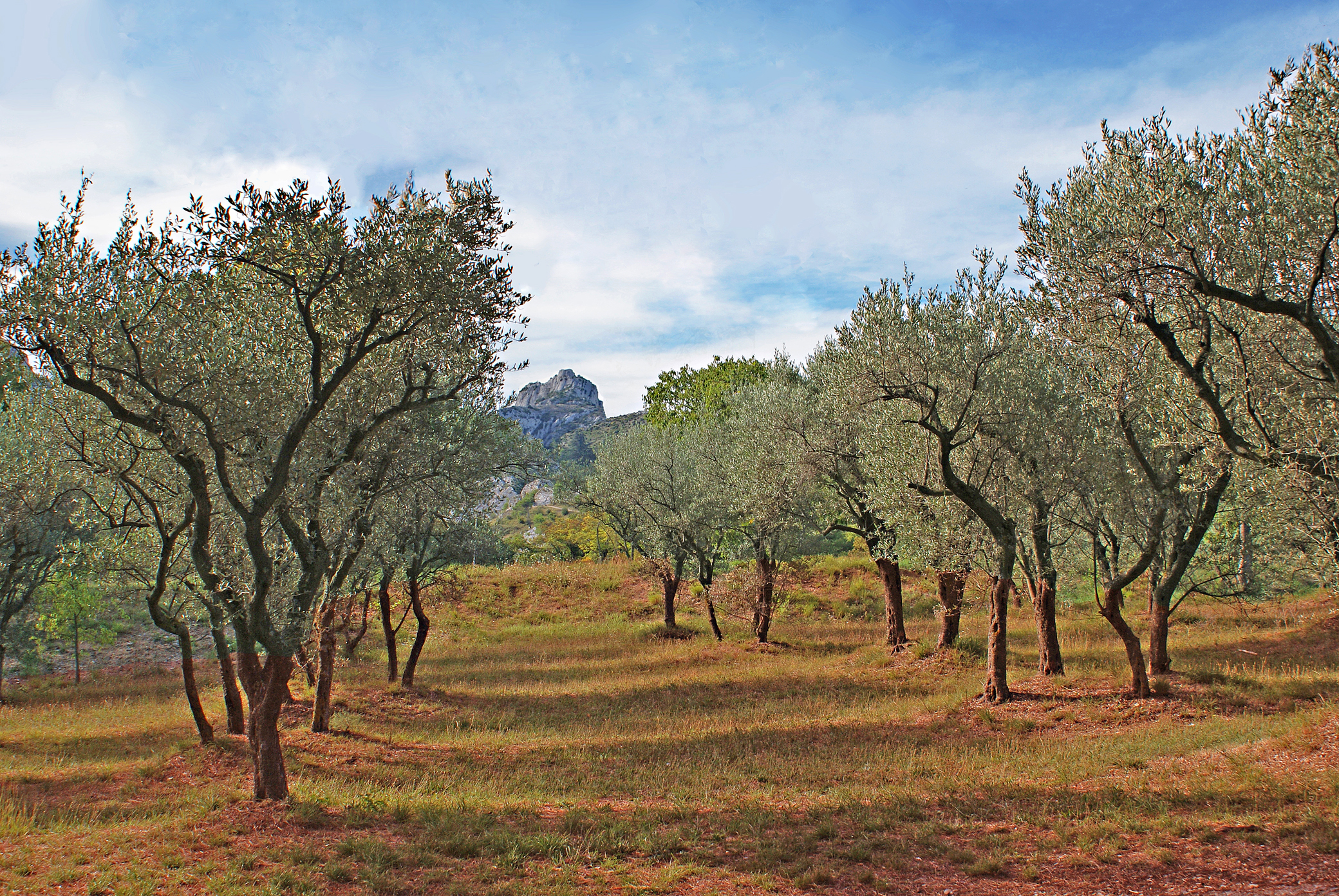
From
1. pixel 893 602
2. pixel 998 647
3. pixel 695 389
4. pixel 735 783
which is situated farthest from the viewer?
pixel 695 389

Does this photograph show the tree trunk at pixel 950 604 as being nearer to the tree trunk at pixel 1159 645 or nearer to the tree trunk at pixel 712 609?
the tree trunk at pixel 1159 645

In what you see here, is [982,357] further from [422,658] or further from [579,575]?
[579,575]

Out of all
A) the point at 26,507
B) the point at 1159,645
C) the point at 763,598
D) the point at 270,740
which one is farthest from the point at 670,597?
the point at 26,507

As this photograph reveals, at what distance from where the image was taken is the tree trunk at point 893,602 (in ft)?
95.5

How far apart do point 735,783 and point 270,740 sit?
8982 millimetres

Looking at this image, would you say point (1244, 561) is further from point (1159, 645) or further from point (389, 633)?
point (389, 633)

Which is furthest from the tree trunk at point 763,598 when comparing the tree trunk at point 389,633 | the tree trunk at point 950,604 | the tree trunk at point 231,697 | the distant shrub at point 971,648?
the tree trunk at point 231,697

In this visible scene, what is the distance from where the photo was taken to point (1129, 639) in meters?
17.8

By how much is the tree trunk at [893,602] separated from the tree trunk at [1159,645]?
1032 centimetres

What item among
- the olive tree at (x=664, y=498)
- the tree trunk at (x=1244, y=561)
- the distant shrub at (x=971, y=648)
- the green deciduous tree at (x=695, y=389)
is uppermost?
the green deciduous tree at (x=695, y=389)

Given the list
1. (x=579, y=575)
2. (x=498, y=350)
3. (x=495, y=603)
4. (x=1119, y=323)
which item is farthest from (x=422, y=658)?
(x=1119, y=323)

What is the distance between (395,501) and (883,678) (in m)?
17.8

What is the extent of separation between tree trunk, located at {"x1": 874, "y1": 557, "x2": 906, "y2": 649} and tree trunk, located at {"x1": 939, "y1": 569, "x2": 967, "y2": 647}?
2.09 meters

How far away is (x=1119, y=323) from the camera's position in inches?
533
